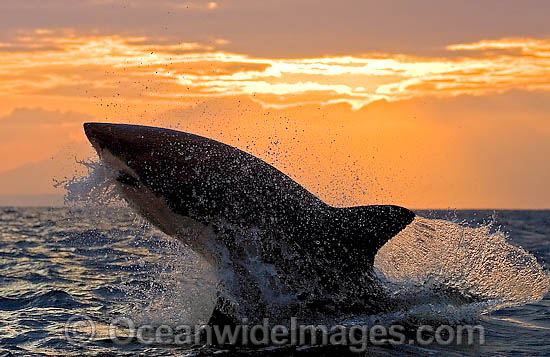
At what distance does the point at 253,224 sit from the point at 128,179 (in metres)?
1.80

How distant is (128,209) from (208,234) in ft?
4.23

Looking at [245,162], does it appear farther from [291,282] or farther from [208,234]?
[291,282]

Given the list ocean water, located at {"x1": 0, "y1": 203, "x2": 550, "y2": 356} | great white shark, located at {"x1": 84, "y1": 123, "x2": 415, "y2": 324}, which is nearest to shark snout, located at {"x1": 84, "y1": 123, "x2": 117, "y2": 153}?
great white shark, located at {"x1": 84, "y1": 123, "x2": 415, "y2": 324}

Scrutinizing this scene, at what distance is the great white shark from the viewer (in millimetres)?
9609

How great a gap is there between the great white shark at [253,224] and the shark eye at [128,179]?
0.02m

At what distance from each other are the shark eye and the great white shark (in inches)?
0.6

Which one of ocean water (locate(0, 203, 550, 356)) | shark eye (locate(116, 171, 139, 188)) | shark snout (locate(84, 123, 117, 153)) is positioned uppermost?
shark snout (locate(84, 123, 117, 153))

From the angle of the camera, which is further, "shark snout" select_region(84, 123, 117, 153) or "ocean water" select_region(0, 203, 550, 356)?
"ocean water" select_region(0, 203, 550, 356)

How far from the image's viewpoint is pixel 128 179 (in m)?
9.61

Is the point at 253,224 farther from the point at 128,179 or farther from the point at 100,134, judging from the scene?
the point at 100,134

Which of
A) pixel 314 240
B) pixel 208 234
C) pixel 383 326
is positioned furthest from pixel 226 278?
pixel 383 326

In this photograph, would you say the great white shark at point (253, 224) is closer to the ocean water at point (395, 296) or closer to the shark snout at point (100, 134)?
the shark snout at point (100, 134)

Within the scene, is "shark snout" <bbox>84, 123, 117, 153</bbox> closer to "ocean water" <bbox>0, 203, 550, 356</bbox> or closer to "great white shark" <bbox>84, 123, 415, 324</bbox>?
"great white shark" <bbox>84, 123, 415, 324</bbox>

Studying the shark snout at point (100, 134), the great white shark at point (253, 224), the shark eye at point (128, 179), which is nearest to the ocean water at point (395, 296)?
the shark eye at point (128, 179)
